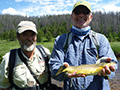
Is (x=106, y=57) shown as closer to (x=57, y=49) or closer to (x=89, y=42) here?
(x=89, y=42)

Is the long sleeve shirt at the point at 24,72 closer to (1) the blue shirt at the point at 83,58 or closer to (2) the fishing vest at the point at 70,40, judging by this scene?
(1) the blue shirt at the point at 83,58

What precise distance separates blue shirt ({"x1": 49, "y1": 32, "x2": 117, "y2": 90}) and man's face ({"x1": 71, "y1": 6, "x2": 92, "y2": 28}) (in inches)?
11.7

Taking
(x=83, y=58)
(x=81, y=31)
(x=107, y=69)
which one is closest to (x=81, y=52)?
(x=83, y=58)

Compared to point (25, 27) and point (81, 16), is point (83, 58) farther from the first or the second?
point (25, 27)

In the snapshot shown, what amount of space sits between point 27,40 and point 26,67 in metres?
0.77

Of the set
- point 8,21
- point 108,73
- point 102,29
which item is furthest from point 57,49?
point 8,21

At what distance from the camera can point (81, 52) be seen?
305 cm

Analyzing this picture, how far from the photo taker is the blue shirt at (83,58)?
301cm

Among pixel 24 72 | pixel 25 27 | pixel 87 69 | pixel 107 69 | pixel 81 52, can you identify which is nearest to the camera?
pixel 107 69

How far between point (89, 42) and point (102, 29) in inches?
3850

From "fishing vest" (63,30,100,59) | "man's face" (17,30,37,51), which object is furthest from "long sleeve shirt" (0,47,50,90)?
"fishing vest" (63,30,100,59)

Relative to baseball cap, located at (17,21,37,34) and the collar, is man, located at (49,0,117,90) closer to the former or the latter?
the collar

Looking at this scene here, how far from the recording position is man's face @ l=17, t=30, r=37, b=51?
373 cm

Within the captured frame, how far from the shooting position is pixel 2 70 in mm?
3633
